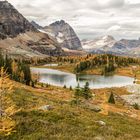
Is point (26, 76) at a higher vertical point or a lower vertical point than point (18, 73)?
lower

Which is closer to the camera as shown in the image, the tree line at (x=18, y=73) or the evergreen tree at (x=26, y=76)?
the tree line at (x=18, y=73)

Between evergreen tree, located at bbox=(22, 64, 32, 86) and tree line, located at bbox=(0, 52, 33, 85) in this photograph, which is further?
evergreen tree, located at bbox=(22, 64, 32, 86)

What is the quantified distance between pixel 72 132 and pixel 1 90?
8.11m

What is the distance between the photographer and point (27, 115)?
32.3 meters

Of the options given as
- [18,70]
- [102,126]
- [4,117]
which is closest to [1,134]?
[4,117]

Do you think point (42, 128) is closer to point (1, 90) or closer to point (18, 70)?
point (1, 90)

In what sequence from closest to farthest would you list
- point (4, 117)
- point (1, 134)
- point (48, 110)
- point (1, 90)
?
1. point (1, 134)
2. point (4, 117)
3. point (1, 90)
4. point (48, 110)

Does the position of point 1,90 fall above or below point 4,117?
above

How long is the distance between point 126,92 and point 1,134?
123 meters

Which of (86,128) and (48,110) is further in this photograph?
(48,110)

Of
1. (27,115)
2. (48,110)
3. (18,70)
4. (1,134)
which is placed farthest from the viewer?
(18,70)

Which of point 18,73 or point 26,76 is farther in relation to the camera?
point 18,73

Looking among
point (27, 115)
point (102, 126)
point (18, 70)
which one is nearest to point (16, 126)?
point (27, 115)

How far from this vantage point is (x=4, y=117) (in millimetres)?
28125
